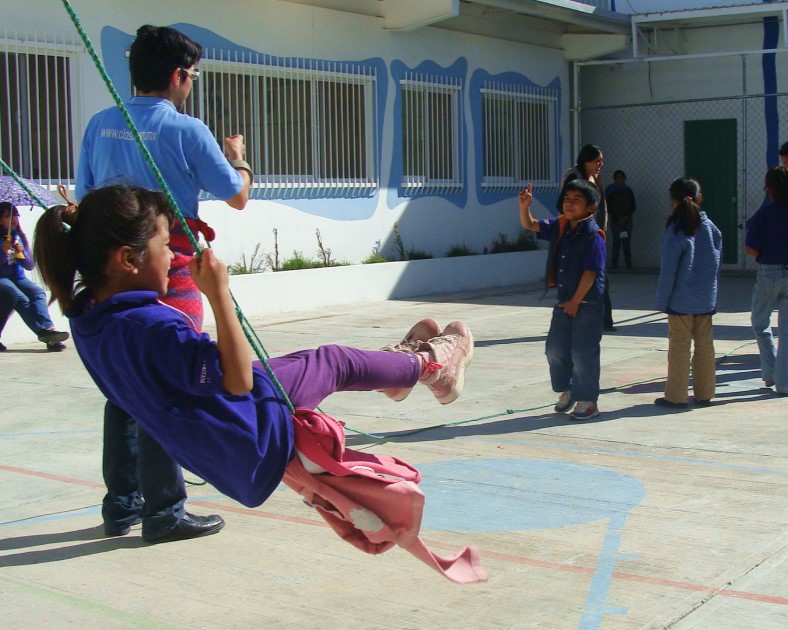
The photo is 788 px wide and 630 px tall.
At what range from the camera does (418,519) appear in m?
3.36

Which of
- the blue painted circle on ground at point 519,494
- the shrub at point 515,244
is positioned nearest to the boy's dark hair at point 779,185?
the blue painted circle on ground at point 519,494

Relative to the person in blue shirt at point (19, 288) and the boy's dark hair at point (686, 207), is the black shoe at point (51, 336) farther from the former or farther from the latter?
the boy's dark hair at point (686, 207)

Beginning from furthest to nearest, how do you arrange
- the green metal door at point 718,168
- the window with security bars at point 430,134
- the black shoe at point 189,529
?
the green metal door at point 718,168, the window with security bars at point 430,134, the black shoe at point 189,529

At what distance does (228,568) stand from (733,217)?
51.5 feet

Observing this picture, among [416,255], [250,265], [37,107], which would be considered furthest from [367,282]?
[37,107]

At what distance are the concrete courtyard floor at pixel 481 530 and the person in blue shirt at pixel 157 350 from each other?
2.76 feet

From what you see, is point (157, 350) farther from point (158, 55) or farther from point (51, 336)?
point (51, 336)

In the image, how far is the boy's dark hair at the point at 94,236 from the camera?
3279 millimetres

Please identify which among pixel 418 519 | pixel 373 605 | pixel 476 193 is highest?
pixel 476 193

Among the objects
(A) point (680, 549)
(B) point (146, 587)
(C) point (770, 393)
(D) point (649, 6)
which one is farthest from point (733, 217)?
(B) point (146, 587)

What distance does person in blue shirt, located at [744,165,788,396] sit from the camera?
7715 mm

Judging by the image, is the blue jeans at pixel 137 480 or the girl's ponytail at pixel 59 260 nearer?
A: the girl's ponytail at pixel 59 260

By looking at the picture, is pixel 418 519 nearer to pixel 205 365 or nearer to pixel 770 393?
pixel 205 365

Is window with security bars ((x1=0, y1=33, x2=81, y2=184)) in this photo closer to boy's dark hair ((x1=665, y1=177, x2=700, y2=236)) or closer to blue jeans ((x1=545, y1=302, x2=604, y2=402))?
blue jeans ((x1=545, y1=302, x2=604, y2=402))
